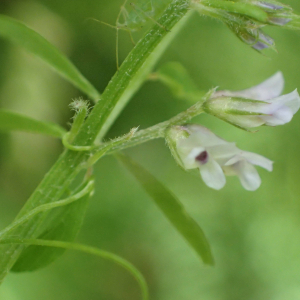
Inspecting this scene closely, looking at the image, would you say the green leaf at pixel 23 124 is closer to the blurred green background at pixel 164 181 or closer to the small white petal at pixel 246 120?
the small white petal at pixel 246 120

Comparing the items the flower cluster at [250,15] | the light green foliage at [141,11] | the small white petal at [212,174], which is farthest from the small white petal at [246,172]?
the light green foliage at [141,11]

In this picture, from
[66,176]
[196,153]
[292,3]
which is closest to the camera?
[196,153]

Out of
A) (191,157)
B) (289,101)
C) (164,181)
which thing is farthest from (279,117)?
(164,181)

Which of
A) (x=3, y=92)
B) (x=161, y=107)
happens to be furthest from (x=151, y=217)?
(x=3, y=92)

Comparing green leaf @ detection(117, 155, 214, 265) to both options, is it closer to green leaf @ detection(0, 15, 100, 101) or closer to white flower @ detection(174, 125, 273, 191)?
white flower @ detection(174, 125, 273, 191)

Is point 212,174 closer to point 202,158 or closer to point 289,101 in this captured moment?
point 202,158

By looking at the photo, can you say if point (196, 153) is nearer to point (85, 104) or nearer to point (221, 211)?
point (85, 104)

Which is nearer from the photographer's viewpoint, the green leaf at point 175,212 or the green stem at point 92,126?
the green stem at point 92,126
